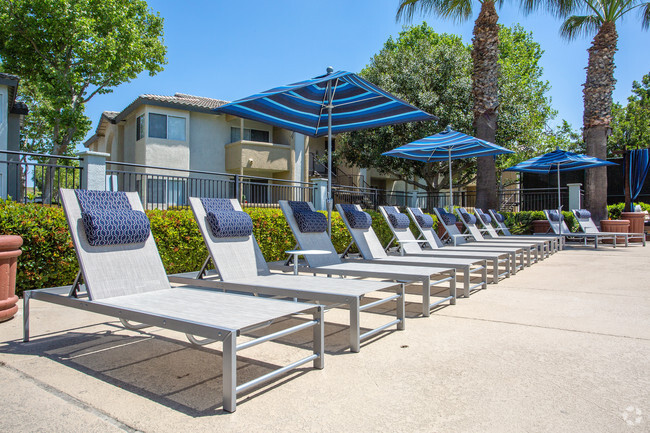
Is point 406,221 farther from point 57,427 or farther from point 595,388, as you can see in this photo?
point 57,427

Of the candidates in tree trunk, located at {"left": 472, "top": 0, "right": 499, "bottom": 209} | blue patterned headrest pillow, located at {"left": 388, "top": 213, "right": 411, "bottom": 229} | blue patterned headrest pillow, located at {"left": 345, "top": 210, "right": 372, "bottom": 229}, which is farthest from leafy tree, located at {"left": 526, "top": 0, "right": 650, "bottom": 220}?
blue patterned headrest pillow, located at {"left": 345, "top": 210, "right": 372, "bottom": 229}

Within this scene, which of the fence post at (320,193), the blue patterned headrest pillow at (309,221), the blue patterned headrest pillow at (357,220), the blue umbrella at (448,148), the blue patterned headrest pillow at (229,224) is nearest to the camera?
the blue patterned headrest pillow at (229,224)

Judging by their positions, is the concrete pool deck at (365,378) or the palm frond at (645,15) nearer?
the concrete pool deck at (365,378)

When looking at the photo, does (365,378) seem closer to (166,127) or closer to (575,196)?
(575,196)

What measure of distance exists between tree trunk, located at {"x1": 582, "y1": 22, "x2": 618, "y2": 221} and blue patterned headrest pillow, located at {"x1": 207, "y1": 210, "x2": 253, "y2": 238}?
13.5 m

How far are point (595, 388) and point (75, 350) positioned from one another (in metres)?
3.40

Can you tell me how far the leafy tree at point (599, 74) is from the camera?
14.0 metres

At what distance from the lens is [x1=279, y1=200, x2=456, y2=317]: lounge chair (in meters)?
4.11

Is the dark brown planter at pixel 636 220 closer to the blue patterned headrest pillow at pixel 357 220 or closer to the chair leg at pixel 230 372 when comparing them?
the blue patterned headrest pillow at pixel 357 220

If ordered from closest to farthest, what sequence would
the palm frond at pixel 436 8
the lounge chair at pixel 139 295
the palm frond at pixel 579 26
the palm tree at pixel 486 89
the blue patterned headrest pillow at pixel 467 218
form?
1. the lounge chair at pixel 139 295
2. the blue patterned headrest pillow at pixel 467 218
3. the palm tree at pixel 486 89
4. the palm frond at pixel 436 8
5. the palm frond at pixel 579 26

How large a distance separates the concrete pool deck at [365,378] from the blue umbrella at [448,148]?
5.57 meters

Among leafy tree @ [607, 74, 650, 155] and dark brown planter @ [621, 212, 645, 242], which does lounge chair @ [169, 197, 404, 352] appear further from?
leafy tree @ [607, 74, 650, 155]

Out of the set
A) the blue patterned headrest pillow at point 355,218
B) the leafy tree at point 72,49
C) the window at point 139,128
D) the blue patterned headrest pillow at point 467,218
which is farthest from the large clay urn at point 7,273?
the window at point 139,128

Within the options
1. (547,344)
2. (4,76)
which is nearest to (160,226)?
(547,344)
